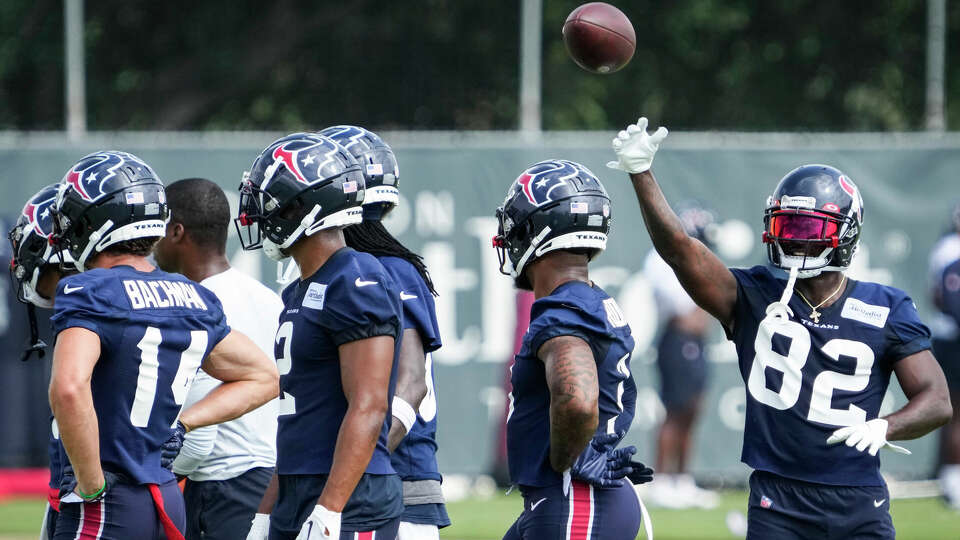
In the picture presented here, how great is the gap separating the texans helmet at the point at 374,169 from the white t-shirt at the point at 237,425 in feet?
2.24

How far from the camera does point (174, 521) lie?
14.0ft

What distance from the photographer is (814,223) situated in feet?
15.8

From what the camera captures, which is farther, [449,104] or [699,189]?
[449,104]

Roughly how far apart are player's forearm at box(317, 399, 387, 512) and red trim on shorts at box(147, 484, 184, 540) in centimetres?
63

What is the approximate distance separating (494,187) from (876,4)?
5.60 m

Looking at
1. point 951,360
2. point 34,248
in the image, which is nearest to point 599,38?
point 34,248

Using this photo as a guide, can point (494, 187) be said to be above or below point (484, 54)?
below

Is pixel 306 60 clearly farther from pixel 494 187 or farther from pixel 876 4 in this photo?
pixel 876 4

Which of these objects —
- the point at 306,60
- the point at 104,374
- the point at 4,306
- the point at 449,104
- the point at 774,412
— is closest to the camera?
the point at 104,374

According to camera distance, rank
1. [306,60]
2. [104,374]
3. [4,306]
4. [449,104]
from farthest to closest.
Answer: [306,60] < [449,104] < [4,306] < [104,374]

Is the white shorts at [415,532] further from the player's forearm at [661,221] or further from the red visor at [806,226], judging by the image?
the red visor at [806,226]

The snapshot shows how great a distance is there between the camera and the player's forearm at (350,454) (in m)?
3.87

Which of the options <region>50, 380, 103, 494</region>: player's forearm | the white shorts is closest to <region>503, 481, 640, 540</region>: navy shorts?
the white shorts

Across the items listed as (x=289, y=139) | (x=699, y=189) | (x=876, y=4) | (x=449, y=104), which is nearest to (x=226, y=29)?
(x=449, y=104)
